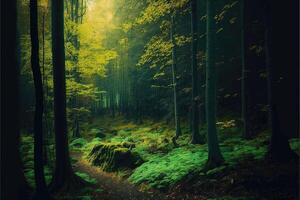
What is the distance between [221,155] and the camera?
465 inches

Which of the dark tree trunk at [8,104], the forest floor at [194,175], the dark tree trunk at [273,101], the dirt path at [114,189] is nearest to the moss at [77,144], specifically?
the forest floor at [194,175]

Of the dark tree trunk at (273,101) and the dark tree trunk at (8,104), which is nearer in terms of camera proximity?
the dark tree trunk at (8,104)

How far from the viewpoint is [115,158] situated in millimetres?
16422

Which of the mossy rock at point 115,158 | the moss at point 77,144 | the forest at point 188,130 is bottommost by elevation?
the moss at point 77,144

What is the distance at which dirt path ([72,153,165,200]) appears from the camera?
11.3 m

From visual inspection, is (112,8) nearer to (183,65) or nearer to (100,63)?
(100,63)

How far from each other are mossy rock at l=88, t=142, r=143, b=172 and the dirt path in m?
0.54

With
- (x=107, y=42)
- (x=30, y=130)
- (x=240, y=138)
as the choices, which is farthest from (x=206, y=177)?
(x=107, y=42)

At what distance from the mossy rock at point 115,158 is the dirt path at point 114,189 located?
0.54 metres

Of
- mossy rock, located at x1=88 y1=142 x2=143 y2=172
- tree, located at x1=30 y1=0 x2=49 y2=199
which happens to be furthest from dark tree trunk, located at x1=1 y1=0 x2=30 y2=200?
mossy rock, located at x1=88 y1=142 x2=143 y2=172

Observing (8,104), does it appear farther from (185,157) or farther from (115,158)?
(115,158)

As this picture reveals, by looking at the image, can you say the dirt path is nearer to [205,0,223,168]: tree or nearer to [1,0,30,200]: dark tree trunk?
[205,0,223,168]: tree

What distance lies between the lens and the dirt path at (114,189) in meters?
11.3

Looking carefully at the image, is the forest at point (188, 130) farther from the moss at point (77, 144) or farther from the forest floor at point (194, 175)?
the moss at point (77, 144)
